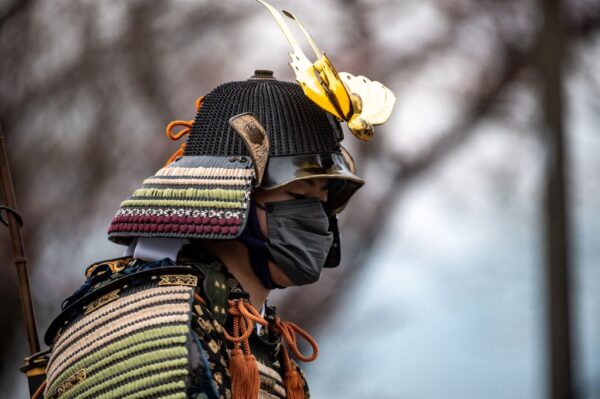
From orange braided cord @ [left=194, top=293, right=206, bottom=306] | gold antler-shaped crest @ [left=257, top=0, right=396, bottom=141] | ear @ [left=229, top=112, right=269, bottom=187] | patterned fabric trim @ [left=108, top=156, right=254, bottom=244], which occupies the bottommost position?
orange braided cord @ [left=194, top=293, right=206, bottom=306]

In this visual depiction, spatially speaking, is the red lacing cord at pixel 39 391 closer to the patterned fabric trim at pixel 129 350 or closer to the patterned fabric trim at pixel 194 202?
the patterned fabric trim at pixel 129 350

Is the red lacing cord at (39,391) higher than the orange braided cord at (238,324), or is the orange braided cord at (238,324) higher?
the orange braided cord at (238,324)


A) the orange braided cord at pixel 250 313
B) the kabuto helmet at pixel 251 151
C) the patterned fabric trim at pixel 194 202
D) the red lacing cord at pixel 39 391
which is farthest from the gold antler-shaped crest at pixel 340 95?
the red lacing cord at pixel 39 391

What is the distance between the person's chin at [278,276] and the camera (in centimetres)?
408

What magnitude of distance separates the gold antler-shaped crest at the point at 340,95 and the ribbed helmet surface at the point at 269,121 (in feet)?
0.23

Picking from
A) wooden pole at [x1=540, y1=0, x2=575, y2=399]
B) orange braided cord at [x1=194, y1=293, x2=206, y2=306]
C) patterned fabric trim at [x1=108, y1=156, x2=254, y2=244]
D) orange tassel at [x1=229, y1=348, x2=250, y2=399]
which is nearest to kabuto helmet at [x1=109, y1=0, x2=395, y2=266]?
patterned fabric trim at [x1=108, y1=156, x2=254, y2=244]

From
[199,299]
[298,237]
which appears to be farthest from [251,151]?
[199,299]

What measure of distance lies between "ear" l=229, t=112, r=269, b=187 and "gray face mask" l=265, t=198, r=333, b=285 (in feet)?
0.43

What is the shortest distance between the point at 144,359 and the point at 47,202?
14.8 feet

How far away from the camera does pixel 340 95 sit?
13.8 ft

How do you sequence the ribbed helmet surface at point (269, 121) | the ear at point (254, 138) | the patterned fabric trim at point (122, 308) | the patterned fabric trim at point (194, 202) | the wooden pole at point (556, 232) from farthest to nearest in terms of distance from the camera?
the ribbed helmet surface at point (269, 121) < the ear at point (254, 138) < the patterned fabric trim at point (194, 202) < the patterned fabric trim at point (122, 308) < the wooden pole at point (556, 232)

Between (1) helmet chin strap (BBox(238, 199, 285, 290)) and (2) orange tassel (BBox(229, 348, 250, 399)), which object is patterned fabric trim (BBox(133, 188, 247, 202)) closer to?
(1) helmet chin strap (BBox(238, 199, 285, 290))

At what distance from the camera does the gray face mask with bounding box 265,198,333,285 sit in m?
4.04

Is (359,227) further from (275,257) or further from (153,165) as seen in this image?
(275,257)
